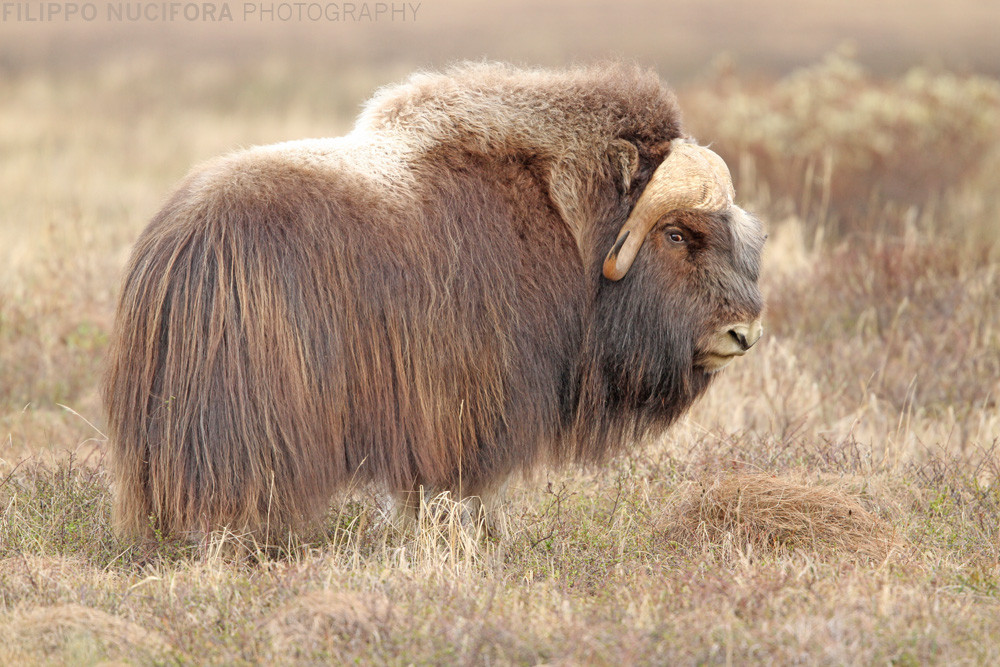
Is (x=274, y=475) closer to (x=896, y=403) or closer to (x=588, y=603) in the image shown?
(x=588, y=603)

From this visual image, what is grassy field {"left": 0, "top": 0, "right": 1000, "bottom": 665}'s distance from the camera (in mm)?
2338

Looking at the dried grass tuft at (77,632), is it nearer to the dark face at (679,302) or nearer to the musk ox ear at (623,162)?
the dark face at (679,302)

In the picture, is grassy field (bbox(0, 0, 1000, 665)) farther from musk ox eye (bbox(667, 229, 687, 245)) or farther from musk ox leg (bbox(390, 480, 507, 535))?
musk ox eye (bbox(667, 229, 687, 245))

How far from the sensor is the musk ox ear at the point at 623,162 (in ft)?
10.4

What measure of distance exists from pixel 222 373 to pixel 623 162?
52.8 inches

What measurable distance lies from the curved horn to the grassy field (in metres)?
0.75

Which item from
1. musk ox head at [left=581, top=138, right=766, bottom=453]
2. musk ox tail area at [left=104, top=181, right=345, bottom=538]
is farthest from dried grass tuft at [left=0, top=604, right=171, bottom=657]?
musk ox head at [left=581, top=138, right=766, bottom=453]

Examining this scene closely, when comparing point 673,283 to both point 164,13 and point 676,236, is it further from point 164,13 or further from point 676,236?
point 164,13

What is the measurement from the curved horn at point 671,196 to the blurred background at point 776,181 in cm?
67

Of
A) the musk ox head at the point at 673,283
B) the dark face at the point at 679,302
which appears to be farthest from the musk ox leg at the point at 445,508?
the dark face at the point at 679,302

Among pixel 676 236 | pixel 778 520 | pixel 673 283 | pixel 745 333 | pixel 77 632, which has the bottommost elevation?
pixel 778 520

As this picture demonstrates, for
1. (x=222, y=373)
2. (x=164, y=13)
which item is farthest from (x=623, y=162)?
(x=164, y=13)

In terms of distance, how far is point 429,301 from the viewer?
2.89 meters

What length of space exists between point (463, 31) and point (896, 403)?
15.7 m
